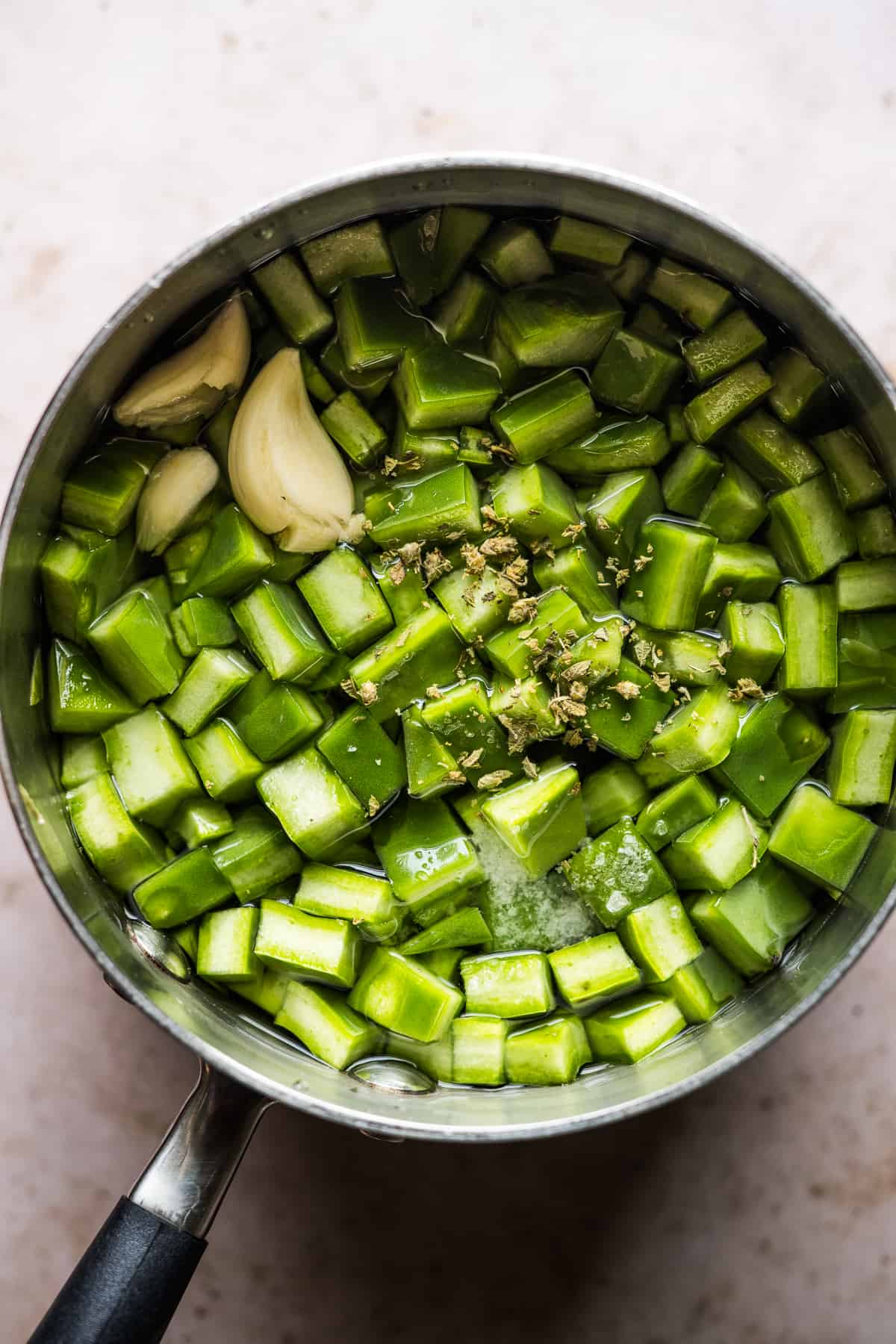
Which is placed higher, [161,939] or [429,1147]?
[161,939]

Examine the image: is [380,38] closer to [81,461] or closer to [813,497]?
[81,461]

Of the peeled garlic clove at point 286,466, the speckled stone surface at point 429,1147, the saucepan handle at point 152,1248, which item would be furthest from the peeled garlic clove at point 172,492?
A: the saucepan handle at point 152,1248

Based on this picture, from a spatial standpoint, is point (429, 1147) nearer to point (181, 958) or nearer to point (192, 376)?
point (181, 958)

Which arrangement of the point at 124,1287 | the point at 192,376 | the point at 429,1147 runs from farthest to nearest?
the point at 429,1147 < the point at 192,376 < the point at 124,1287

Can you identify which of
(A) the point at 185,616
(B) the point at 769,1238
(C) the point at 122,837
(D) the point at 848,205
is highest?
(D) the point at 848,205

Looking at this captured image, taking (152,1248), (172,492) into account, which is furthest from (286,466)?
(152,1248)

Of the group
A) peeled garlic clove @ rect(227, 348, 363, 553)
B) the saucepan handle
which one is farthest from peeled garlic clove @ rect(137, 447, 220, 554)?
the saucepan handle

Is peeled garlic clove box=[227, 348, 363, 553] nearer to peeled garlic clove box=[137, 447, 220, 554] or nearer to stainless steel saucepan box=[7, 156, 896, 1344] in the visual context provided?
peeled garlic clove box=[137, 447, 220, 554]

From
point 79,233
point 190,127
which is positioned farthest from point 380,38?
point 79,233
